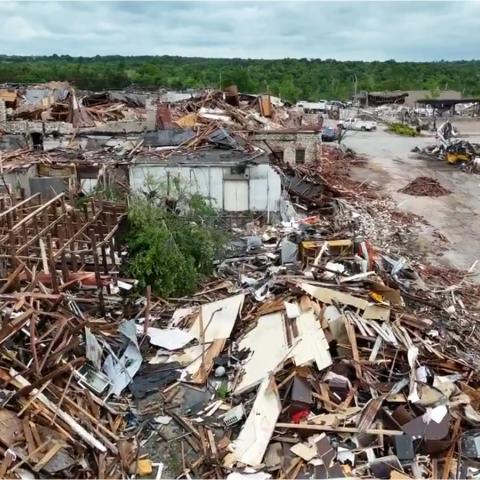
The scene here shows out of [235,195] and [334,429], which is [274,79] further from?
[334,429]

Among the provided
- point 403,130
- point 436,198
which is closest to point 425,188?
point 436,198

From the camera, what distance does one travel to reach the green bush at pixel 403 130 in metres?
49.4

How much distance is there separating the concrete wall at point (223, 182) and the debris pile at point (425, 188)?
11.2m

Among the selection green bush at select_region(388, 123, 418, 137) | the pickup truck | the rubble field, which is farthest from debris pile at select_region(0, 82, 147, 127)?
green bush at select_region(388, 123, 418, 137)

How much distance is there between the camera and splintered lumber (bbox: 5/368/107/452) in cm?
793

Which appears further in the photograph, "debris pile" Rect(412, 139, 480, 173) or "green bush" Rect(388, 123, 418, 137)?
"green bush" Rect(388, 123, 418, 137)

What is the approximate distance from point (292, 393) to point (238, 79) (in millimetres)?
59809

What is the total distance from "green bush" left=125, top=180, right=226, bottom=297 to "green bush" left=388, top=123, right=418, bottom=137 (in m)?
37.5

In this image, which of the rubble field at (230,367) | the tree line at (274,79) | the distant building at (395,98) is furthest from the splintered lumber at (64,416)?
the distant building at (395,98)

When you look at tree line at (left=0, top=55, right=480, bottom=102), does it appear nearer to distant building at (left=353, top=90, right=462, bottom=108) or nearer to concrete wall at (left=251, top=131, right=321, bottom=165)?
distant building at (left=353, top=90, right=462, bottom=108)

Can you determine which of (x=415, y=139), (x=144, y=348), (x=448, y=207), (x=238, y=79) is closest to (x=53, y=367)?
(x=144, y=348)

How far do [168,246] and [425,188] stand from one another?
17.9m

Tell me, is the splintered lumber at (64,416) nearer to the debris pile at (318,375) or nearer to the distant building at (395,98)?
the debris pile at (318,375)

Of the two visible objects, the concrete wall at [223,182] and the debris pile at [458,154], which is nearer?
the concrete wall at [223,182]
